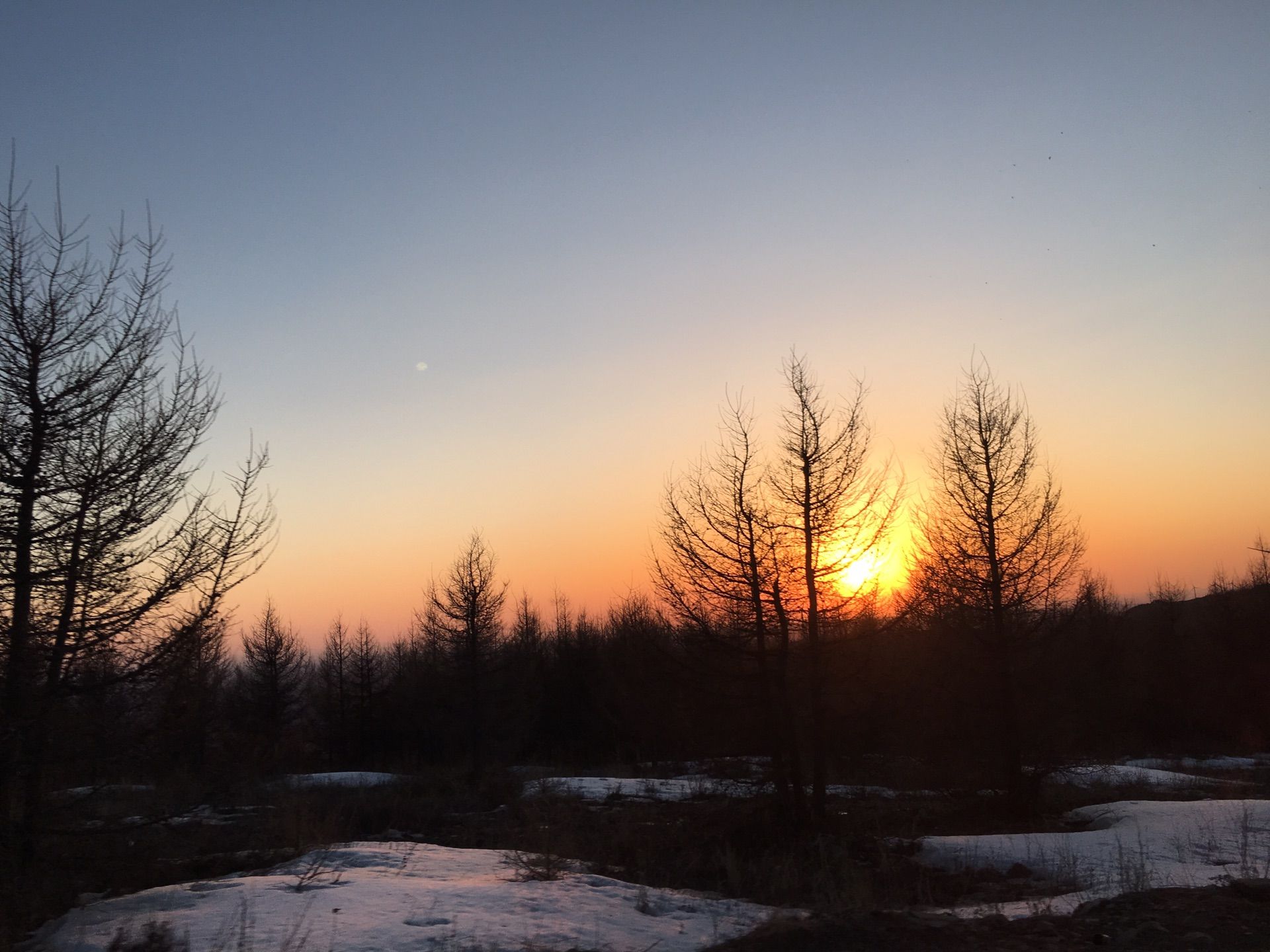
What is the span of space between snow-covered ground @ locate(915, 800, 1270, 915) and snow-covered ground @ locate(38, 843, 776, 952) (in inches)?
127

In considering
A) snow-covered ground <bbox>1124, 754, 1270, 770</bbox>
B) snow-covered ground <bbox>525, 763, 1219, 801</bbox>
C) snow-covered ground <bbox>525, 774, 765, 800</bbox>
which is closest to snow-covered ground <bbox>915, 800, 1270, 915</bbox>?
snow-covered ground <bbox>525, 763, 1219, 801</bbox>

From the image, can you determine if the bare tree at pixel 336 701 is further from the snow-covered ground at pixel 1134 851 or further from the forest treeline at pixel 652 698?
the snow-covered ground at pixel 1134 851

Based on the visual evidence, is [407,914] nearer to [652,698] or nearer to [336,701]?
[652,698]

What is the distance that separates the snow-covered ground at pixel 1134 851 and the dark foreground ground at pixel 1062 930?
0.78 metres

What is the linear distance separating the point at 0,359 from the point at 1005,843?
14.7 metres

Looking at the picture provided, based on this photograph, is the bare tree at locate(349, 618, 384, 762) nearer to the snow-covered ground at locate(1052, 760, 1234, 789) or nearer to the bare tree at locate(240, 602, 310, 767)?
the bare tree at locate(240, 602, 310, 767)

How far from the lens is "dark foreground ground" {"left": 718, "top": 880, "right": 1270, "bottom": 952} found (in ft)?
Result: 23.8

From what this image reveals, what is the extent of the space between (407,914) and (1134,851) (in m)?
9.99

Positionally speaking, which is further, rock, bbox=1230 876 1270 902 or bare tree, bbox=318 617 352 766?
bare tree, bbox=318 617 352 766

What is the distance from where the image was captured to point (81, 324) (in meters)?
9.99

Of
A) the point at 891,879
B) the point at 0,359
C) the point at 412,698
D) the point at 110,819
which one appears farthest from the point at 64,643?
the point at 412,698

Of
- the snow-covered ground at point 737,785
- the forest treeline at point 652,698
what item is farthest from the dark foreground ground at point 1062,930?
the snow-covered ground at point 737,785

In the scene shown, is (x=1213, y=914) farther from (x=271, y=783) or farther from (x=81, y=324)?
(x=271, y=783)

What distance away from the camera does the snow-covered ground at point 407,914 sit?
22.2ft
